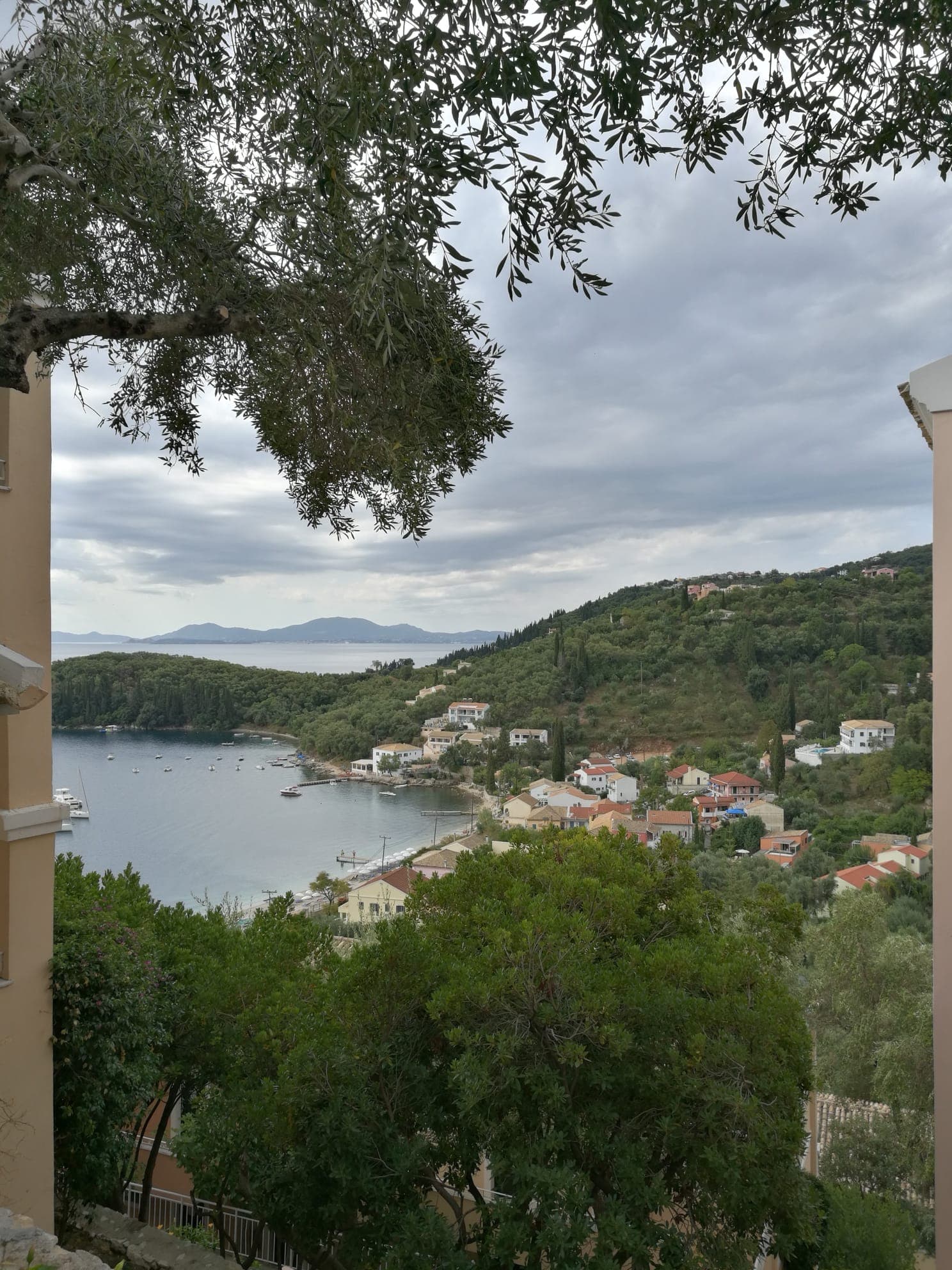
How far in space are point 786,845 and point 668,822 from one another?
15.1ft

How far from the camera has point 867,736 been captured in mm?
32875

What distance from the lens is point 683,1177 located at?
4.41 metres

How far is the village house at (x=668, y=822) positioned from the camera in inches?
1001

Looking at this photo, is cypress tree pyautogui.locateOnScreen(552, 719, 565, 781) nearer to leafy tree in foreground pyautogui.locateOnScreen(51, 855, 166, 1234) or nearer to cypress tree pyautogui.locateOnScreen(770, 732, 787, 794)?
cypress tree pyautogui.locateOnScreen(770, 732, 787, 794)

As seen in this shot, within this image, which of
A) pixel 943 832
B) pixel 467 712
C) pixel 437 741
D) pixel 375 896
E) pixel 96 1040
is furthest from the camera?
pixel 437 741

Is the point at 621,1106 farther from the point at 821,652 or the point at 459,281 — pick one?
the point at 821,652

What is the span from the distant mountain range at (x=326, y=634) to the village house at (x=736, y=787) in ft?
61.9

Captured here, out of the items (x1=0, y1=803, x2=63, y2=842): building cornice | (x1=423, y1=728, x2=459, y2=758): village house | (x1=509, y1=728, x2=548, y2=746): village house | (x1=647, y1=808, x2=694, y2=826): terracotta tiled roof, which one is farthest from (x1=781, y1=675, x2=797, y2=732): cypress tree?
(x1=0, y1=803, x2=63, y2=842): building cornice

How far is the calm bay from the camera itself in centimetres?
3578

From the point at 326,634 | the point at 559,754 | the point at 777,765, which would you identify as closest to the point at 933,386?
the point at 559,754

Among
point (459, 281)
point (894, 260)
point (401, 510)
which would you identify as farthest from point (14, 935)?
point (894, 260)

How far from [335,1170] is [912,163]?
5.20m

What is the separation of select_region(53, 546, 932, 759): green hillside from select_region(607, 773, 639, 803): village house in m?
4.31

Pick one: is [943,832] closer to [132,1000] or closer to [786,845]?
[132,1000]
